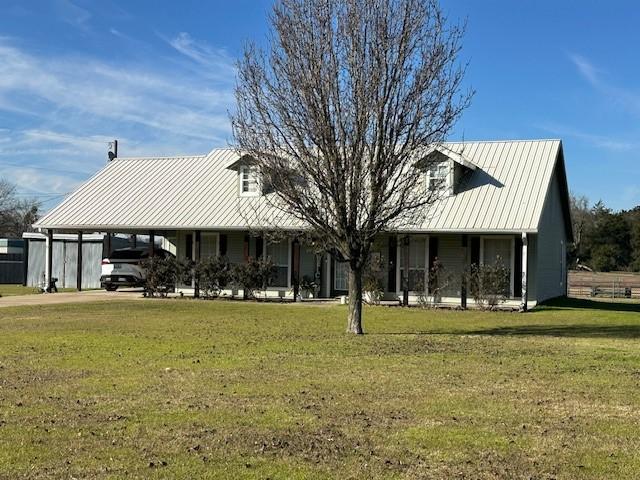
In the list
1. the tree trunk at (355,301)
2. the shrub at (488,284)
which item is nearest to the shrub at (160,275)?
the shrub at (488,284)

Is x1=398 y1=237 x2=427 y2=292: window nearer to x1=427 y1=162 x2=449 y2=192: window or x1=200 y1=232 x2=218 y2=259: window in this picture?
x1=427 y1=162 x2=449 y2=192: window

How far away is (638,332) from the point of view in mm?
17047

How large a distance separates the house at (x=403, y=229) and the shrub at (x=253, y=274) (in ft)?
2.97

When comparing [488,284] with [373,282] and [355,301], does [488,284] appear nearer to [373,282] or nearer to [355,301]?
[373,282]

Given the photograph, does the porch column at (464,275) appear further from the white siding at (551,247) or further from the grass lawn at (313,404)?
the grass lawn at (313,404)

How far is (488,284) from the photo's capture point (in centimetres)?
2369

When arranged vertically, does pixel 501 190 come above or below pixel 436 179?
above

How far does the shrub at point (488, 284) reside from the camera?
23.7 m

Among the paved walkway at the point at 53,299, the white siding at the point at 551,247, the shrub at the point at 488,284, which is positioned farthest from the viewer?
the white siding at the point at 551,247

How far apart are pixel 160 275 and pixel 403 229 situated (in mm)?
9325

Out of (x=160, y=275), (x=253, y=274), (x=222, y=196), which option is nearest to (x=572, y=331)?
(x=253, y=274)

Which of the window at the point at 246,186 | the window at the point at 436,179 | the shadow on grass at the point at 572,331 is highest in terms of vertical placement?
the window at the point at 246,186

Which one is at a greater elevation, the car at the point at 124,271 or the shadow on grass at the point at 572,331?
the car at the point at 124,271

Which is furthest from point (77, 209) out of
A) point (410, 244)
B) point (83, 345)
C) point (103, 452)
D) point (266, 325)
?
point (103, 452)
